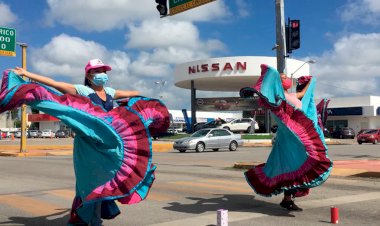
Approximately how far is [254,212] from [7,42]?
792 inches

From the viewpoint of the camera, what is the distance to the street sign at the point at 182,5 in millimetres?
15758

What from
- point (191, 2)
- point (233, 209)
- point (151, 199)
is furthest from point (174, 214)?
point (191, 2)

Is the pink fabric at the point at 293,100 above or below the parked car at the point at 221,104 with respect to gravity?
below

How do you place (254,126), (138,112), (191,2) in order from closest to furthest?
(138,112) → (191,2) → (254,126)

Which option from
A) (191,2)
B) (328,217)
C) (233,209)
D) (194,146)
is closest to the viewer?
(328,217)

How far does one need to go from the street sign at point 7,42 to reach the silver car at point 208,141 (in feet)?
34.9

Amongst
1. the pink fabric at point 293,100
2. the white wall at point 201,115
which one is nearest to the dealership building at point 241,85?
the white wall at point 201,115

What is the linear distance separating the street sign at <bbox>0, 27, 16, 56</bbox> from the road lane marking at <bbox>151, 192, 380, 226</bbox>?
19.7 metres

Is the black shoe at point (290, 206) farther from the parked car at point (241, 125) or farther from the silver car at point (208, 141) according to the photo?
the parked car at point (241, 125)

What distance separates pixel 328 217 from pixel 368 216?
1.95 feet

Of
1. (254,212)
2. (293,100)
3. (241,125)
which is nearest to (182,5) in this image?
(293,100)

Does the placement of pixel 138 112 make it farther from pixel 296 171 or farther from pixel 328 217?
pixel 328 217

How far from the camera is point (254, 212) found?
6.98 meters

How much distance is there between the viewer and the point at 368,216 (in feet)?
21.6
